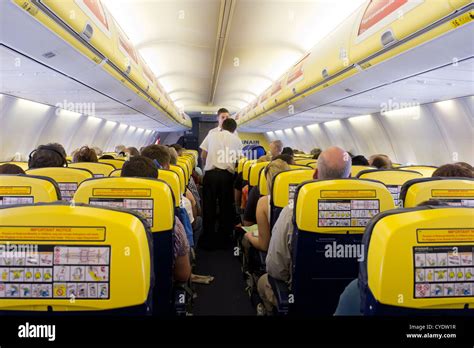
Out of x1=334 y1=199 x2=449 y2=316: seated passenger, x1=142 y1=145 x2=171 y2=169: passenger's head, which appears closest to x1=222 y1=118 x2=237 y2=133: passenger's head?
x1=142 y1=145 x2=171 y2=169: passenger's head

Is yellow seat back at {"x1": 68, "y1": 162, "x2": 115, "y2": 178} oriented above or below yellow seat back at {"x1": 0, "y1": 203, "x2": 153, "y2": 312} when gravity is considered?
above

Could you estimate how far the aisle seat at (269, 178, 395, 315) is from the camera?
272 cm

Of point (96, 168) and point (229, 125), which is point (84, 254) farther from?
point (229, 125)

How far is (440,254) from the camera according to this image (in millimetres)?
1606

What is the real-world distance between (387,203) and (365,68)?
125 inches

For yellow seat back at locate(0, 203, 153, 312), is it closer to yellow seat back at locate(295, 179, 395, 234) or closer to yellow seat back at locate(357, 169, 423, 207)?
yellow seat back at locate(295, 179, 395, 234)

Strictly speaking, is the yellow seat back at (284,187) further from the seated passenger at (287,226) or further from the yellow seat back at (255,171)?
the yellow seat back at (255,171)

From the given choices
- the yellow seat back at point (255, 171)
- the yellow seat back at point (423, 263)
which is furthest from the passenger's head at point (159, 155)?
the yellow seat back at point (423, 263)

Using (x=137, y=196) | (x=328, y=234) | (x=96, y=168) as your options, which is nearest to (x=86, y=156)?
(x=96, y=168)

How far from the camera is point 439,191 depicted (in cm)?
285

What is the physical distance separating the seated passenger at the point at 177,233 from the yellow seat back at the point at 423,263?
1.82 m

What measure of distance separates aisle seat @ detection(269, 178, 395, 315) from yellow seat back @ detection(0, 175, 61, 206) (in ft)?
5.29

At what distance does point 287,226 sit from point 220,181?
4.14 metres

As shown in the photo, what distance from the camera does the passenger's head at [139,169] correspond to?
3.29 metres
